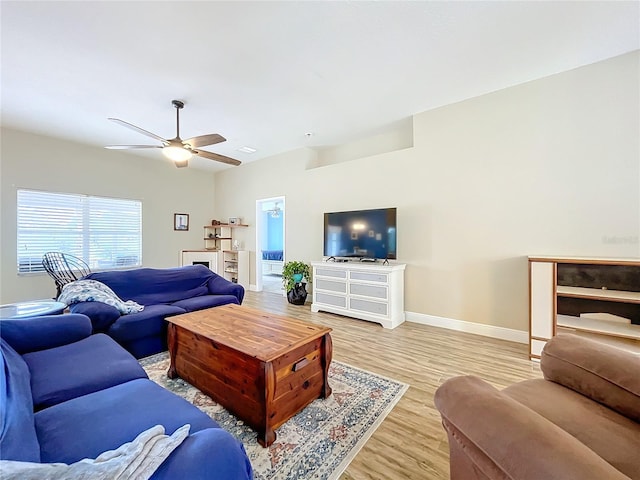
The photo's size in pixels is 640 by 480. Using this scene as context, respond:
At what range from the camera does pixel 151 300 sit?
3244 millimetres

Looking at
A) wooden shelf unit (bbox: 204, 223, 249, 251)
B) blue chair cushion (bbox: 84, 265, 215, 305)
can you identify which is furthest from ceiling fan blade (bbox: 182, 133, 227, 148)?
wooden shelf unit (bbox: 204, 223, 249, 251)

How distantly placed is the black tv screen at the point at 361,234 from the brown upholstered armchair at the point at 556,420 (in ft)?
8.28

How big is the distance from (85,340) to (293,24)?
3.01 metres

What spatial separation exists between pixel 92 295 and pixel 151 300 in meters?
0.71

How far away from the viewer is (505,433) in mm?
721

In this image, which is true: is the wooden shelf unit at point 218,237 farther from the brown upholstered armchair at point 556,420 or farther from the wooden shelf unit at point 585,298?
the brown upholstered armchair at point 556,420

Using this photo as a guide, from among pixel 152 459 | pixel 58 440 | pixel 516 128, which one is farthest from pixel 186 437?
pixel 516 128

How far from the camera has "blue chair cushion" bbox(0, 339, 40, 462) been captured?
0.74 meters

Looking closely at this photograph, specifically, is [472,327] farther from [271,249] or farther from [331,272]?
[271,249]

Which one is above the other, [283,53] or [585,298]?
[283,53]

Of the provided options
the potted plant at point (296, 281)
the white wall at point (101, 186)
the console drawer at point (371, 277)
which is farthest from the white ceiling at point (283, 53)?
the potted plant at point (296, 281)

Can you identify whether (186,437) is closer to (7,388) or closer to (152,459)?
(152,459)

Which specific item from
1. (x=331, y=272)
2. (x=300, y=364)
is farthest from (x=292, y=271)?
(x=300, y=364)

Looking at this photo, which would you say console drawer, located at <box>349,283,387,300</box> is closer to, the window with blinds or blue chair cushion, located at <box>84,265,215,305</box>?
blue chair cushion, located at <box>84,265,215,305</box>
